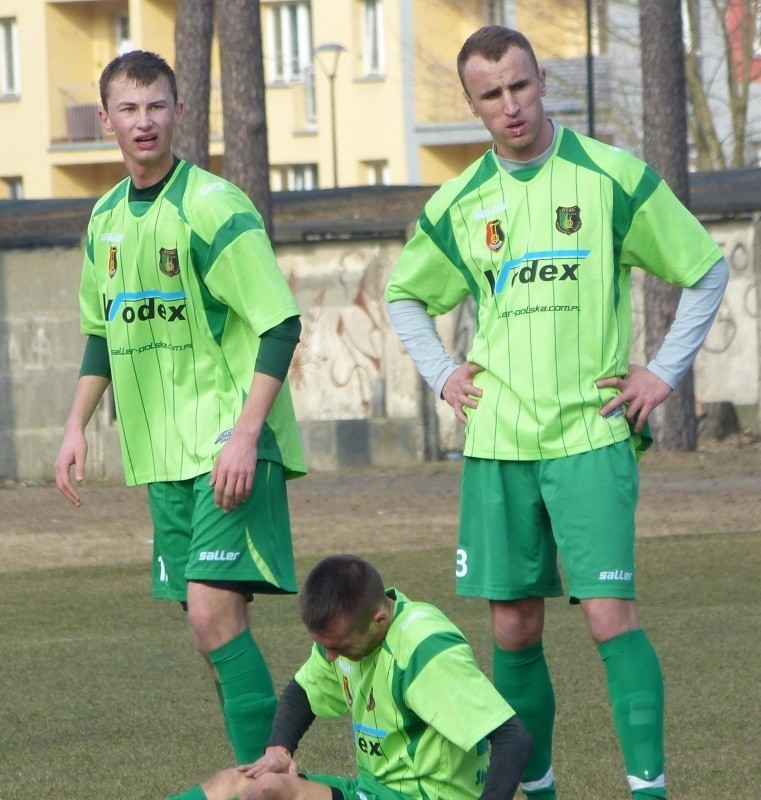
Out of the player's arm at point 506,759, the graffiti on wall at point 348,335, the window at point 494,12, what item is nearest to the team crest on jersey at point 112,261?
the player's arm at point 506,759

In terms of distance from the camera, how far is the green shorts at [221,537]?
4.73m

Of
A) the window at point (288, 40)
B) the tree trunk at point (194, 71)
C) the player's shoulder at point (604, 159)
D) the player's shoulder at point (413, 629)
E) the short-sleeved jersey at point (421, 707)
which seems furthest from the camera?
the window at point (288, 40)

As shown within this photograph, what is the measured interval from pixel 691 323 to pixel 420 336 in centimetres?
81

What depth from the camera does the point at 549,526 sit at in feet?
15.8

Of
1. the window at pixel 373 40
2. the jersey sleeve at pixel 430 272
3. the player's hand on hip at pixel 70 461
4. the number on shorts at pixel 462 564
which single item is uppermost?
the window at pixel 373 40

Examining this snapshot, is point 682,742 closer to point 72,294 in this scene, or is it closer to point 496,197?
point 496,197

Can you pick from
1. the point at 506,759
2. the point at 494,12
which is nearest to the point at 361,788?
the point at 506,759

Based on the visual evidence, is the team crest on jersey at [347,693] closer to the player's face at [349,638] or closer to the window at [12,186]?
the player's face at [349,638]

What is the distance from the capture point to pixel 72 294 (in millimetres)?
17578

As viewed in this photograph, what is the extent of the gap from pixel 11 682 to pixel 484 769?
11.8 ft

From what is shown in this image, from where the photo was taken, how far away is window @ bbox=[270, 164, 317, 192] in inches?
1693

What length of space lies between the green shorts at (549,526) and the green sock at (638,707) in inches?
5.8

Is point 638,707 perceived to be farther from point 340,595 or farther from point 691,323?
point 691,323

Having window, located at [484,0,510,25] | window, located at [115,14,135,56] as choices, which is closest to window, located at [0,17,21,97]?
window, located at [115,14,135,56]
